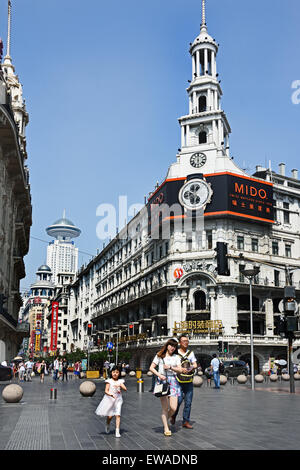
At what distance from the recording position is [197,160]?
57.8 meters

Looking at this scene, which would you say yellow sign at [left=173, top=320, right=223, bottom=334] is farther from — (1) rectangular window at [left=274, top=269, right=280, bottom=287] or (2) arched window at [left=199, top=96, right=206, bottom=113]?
(2) arched window at [left=199, top=96, right=206, bottom=113]

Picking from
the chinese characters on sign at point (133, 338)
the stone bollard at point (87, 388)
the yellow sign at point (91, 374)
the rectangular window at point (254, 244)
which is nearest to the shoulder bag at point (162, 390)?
the stone bollard at point (87, 388)

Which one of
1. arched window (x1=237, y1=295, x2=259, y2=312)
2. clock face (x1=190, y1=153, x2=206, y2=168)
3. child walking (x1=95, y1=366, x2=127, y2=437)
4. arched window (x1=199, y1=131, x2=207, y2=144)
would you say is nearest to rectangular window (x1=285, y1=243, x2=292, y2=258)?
arched window (x1=237, y1=295, x2=259, y2=312)

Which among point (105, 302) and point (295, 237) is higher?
point (295, 237)

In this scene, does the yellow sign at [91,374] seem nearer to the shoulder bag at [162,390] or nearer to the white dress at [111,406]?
the white dress at [111,406]

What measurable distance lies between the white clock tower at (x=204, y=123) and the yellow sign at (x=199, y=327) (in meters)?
17.2

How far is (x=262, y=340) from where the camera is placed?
5172 cm

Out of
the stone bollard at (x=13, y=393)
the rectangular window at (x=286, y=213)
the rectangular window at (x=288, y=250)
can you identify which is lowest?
the stone bollard at (x=13, y=393)

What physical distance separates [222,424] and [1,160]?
32.7m

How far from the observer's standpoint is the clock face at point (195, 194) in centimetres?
5472

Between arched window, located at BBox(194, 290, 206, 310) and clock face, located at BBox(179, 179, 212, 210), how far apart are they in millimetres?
9358

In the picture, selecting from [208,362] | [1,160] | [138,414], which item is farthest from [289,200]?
[138,414]

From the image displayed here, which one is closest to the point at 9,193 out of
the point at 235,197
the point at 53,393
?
the point at 235,197

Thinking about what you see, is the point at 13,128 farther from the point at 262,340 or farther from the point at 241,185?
the point at 262,340
